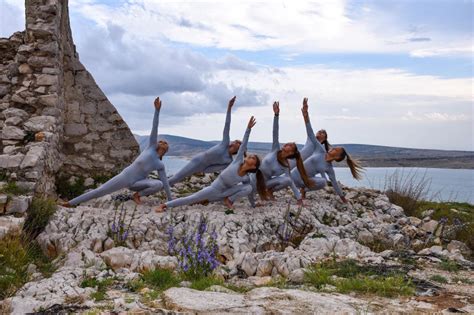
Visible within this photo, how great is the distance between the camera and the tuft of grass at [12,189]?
322 inches

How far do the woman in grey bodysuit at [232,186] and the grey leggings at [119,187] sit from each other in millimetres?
534

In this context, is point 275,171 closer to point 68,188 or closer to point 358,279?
point 68,188

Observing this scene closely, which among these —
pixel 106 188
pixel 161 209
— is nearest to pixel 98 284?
pixel 161 209

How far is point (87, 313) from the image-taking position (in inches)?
177

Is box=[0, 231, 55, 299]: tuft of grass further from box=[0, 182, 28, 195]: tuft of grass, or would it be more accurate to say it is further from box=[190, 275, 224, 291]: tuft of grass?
box=[190, 275, 224, 291]: tuft of grass

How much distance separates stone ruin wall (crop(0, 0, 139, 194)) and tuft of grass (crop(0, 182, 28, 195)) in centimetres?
12

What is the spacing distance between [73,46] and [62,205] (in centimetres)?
445

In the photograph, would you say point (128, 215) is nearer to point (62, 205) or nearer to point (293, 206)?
point (62, 205)

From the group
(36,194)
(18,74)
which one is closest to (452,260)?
(36,194)

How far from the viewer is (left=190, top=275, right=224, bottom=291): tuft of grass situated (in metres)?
5.44

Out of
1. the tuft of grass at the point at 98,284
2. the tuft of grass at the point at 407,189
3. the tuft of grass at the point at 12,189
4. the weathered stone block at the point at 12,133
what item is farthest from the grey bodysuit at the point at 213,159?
the tuft of grass at the point at 407,189

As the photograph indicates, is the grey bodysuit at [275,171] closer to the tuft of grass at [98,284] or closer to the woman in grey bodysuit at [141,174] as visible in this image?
the woman in grey bodysuit at [141,174]

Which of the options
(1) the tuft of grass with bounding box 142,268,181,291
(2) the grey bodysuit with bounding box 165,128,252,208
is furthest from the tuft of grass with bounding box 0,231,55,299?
(2) the grey bodysuit with bounding box 165,128,252,208

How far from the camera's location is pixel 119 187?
9.60 m
